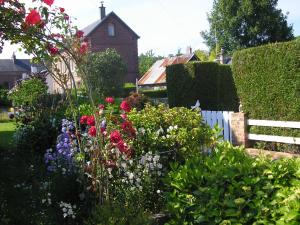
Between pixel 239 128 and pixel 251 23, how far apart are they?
2564cm

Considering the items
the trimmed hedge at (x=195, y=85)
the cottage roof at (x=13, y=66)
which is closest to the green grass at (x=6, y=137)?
the trimmed hedge at (x=195, y=85)

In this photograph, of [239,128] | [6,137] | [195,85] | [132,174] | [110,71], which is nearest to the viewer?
[132,174]

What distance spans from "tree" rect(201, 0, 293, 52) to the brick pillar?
969 inches

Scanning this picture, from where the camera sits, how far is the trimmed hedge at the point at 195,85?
14.5 meters

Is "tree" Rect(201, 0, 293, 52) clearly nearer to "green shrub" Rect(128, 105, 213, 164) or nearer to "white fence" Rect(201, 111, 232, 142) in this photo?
"white fence" Rect(201, 111, 232, 142)

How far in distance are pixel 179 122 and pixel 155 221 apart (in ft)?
6.22

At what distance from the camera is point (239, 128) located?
1038 cm

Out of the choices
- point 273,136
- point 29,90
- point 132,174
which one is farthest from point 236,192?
point 29,90

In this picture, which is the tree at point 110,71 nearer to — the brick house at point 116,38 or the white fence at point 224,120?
the brick house at point 116,38

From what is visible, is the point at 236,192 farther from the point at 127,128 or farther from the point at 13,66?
the point at 13,66

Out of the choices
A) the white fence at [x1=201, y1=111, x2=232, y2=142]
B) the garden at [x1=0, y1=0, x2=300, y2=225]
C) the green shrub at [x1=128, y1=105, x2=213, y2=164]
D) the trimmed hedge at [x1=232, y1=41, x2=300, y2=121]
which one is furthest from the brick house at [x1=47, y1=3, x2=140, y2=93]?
the garden at [x1=0, y1=0, x2=300, y2=225]

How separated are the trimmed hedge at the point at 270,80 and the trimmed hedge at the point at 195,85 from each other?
3698 millimetres

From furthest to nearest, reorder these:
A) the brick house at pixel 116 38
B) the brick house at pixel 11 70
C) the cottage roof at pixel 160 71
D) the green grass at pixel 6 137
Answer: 1. the brick house at pixel 11 70
2. the brick house at pixel 116 38
3. the cottage roof at pixel 160 71
4. the green grass at pixel 6 137

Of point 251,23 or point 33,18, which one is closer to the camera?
point 33,18
